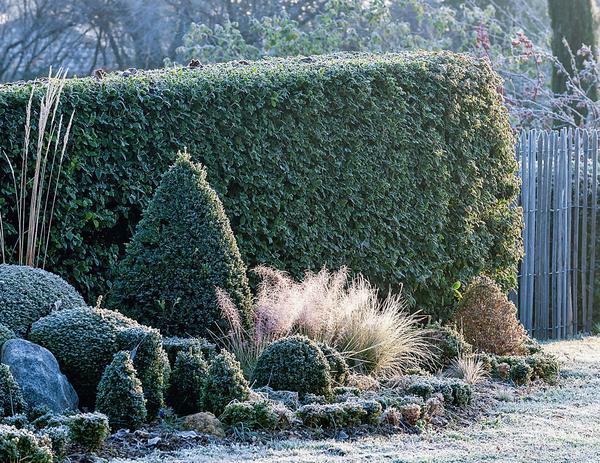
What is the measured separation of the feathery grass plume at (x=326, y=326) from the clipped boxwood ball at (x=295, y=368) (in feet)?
1.76

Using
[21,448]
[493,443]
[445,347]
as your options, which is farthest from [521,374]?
[21,448]

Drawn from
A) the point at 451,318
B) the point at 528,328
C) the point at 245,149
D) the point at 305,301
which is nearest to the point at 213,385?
the point at 305,301

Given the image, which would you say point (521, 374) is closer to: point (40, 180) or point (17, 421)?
point (40, 180)

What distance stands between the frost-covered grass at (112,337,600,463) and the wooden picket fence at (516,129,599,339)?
11.6ft

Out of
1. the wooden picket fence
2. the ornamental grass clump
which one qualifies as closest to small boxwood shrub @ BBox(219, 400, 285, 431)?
the ornamental grass clump

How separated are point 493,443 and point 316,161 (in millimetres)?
3462

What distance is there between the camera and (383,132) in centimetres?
889

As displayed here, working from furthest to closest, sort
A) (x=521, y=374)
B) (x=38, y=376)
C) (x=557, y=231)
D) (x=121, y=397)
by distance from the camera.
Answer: (x=557, y=231)
(x=521, y=374)
(x=38, y=376)
(x=121, y=397)

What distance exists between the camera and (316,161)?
8.43m

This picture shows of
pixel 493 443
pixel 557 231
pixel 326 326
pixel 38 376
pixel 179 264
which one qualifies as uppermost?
pixel 557 231

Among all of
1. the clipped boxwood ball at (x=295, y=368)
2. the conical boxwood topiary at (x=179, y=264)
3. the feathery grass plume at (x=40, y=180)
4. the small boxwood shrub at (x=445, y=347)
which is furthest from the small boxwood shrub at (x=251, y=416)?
the small boxwood shrub at (x=445, y=347)

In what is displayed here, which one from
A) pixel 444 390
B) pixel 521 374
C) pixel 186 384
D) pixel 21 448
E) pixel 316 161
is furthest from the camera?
pixel 316 161

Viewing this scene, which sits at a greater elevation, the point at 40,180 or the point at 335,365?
the point at 40,180

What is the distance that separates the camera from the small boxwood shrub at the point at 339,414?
18.5 ft
